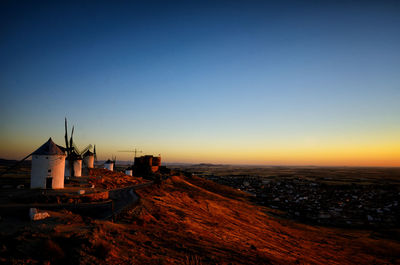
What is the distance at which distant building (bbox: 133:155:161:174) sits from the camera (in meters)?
72.8

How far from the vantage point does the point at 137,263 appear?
10.0 m

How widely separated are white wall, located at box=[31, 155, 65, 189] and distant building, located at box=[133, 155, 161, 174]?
145 ft

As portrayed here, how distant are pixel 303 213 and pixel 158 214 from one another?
100 feet

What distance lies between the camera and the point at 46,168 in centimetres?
2752

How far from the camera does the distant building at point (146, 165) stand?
7275cm

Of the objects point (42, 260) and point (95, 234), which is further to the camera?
point (95, 234)

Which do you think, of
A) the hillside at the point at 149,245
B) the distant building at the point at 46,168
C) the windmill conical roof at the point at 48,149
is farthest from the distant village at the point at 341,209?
the windmill conical roof at the point at 48,149

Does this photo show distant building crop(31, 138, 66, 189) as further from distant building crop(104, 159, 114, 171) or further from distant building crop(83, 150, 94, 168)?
distant building crop(104, 159, 114, 171)

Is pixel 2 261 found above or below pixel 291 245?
above

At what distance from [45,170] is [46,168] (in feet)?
0.88

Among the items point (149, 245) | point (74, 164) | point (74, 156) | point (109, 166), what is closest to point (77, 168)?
point (74, 164)

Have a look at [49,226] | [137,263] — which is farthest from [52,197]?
[137,263]

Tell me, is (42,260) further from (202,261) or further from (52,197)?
(52,197)

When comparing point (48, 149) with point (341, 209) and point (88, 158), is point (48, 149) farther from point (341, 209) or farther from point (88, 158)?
point (341, 209)
